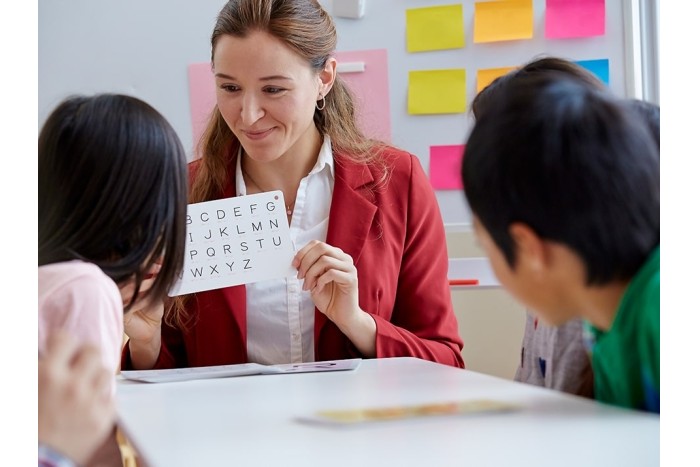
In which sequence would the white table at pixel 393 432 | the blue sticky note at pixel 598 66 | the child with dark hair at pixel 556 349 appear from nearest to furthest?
the white table at pixel 393 432, the child with dark hair at pixel 556 349, the blue sticky note at pixel 598 66

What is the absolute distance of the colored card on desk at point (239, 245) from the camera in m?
0.71

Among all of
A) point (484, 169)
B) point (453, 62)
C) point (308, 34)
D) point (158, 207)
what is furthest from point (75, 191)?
point (453, 62)

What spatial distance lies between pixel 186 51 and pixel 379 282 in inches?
14.3

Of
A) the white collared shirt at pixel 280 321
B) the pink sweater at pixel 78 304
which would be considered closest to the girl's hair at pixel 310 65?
the white collared shirt at pixel 280 321

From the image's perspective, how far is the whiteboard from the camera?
30.4 inches

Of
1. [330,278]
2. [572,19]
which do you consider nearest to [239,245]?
[330,278]

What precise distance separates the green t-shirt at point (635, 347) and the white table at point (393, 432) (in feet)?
0.04

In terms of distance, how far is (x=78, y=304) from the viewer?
385 mm

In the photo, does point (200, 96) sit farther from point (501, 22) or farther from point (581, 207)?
point (581, 207)

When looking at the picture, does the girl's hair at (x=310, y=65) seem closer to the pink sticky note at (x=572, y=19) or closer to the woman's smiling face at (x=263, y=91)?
the woman's smiling face at (x=263, y=91)

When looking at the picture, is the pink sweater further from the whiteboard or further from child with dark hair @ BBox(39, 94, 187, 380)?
the whiteboard

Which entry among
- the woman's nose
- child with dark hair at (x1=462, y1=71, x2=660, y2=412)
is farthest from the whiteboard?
child with dark hair at (x1=462, y1=71, x2=660, y2=412)
